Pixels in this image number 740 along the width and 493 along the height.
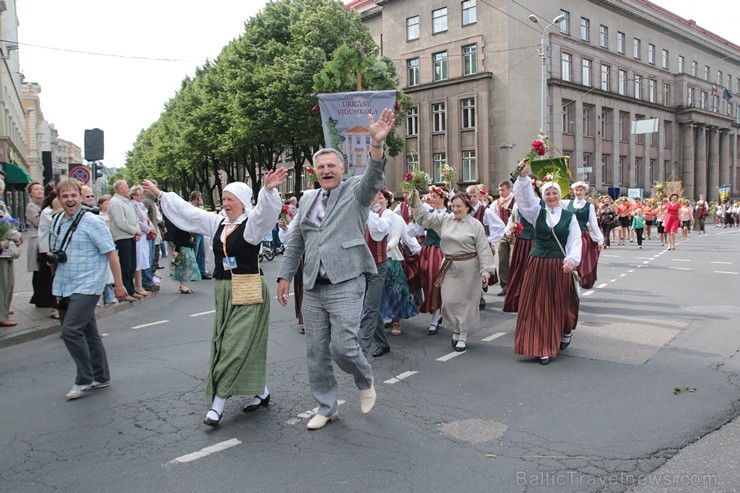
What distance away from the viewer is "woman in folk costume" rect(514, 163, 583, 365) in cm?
638

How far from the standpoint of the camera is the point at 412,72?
44.5 m

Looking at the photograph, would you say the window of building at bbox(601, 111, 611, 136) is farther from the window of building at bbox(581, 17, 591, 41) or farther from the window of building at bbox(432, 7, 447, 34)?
the window of building at bbox(432, 7, 447, 34)

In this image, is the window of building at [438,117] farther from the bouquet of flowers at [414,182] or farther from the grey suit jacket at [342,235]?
the grey suit jacket at [342,235]

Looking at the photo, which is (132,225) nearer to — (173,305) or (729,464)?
(173,305)

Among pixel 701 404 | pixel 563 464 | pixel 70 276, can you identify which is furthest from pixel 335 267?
pixel 701 404

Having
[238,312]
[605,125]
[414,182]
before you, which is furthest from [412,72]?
[238,312]

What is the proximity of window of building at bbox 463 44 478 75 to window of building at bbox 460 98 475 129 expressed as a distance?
184cm

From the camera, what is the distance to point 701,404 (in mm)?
4969

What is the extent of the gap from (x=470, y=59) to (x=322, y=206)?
128 ft

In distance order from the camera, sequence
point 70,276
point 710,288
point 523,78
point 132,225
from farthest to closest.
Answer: point 523,78 < point 710,288 < point 132,225 < point 70,276

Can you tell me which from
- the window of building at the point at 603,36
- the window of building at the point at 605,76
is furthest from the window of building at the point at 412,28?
the window of building at the point at 605,76

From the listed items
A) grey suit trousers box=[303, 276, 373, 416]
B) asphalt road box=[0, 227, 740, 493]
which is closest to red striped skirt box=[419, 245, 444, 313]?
asphalt road box=[0, 227, 740, 493]

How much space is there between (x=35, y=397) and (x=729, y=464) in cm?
556

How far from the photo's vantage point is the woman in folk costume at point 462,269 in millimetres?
7168
